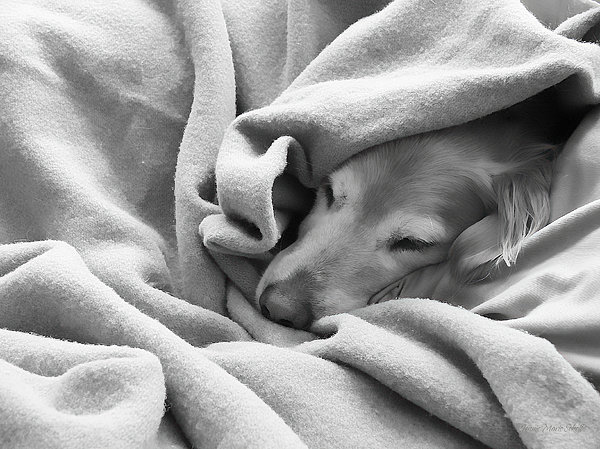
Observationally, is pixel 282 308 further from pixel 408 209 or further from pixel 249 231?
pixel 408 209

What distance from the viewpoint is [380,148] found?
154 cm

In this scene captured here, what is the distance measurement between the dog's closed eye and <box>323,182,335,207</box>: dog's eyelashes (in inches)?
6.7

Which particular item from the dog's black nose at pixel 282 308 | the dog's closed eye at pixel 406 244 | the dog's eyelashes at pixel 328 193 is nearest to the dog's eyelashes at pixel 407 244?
the dog's closed eye at pixel 406 244

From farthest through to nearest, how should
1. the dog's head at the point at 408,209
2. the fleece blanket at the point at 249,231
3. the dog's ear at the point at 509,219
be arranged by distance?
1. the dog's head at the point at 408,209
2. the dog's ear at the point at 509,219
3. the fleece blanket at the point at 249,231

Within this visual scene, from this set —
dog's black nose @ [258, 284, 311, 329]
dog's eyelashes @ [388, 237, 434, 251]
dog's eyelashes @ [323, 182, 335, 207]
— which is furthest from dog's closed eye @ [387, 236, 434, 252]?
dog's black nose @ [258, 284, 311, 329]

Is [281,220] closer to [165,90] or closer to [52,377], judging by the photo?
[165,90]

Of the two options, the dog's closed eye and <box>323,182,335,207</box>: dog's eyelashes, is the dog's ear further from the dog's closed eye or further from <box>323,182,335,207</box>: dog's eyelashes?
<box>323,182,335,207</box>: dog's eyelashes

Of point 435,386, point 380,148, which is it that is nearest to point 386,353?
point 435,386

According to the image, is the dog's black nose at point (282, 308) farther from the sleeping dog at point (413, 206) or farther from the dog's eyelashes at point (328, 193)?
the dog's eyelashes at point (328, 193)

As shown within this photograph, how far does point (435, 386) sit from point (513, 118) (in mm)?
829

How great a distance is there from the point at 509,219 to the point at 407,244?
0.24 metres

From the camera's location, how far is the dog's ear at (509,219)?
1419mm

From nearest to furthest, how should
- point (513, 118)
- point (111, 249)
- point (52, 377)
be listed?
point (52, 377), point (111, 249), point (513, 118)

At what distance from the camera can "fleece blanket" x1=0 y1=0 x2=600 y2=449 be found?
92cm
